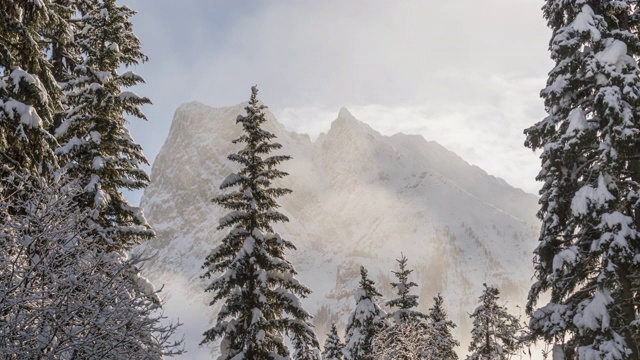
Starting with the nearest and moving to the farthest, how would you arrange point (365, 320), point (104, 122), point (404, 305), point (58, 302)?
1. point (58, 302)
2. point (104, 122)
3. point (365, 320)
4. point (404, 305)

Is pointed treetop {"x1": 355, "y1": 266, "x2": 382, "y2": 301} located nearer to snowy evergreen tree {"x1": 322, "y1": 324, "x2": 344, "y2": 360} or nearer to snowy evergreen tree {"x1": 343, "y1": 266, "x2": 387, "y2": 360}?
snowy evergreen tree {"x1": 343, "y1": 266, "x2": 387, "y2": 360}

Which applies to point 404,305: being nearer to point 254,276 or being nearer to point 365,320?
point 365,320

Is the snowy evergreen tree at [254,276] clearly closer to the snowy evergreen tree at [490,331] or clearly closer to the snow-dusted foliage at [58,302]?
the snow-dusted foliage at [58,302]

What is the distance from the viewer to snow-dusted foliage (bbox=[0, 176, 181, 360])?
5.38 metres

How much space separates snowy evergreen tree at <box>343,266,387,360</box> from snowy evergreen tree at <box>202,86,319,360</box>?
9.24m

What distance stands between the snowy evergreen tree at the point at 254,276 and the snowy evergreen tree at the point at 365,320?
9.24 metres

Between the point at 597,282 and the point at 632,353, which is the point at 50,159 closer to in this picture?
the point at 597,282

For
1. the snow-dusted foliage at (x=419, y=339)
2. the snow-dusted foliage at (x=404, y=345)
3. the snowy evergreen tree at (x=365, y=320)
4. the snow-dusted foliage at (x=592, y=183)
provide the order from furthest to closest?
1. the snowy evergreen tree at (x=365, y=320)
2. the snow-dusted foliage at (x=419, y=339)
3. the snow-dusted foliage at (x=404, y=345)
4. the snow-dusted foliage at (x=592, y=183)

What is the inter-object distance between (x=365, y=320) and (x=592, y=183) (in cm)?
1689

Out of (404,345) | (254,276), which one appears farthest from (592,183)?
(404,345)

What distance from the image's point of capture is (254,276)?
16.0m

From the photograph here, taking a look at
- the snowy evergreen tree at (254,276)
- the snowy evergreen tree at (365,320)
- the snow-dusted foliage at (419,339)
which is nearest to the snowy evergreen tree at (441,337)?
the snow-dusted foliage at (419,339)

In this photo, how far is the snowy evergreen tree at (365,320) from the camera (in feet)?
84.1

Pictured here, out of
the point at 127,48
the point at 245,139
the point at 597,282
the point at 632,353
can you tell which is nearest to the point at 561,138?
the point at 597,282
